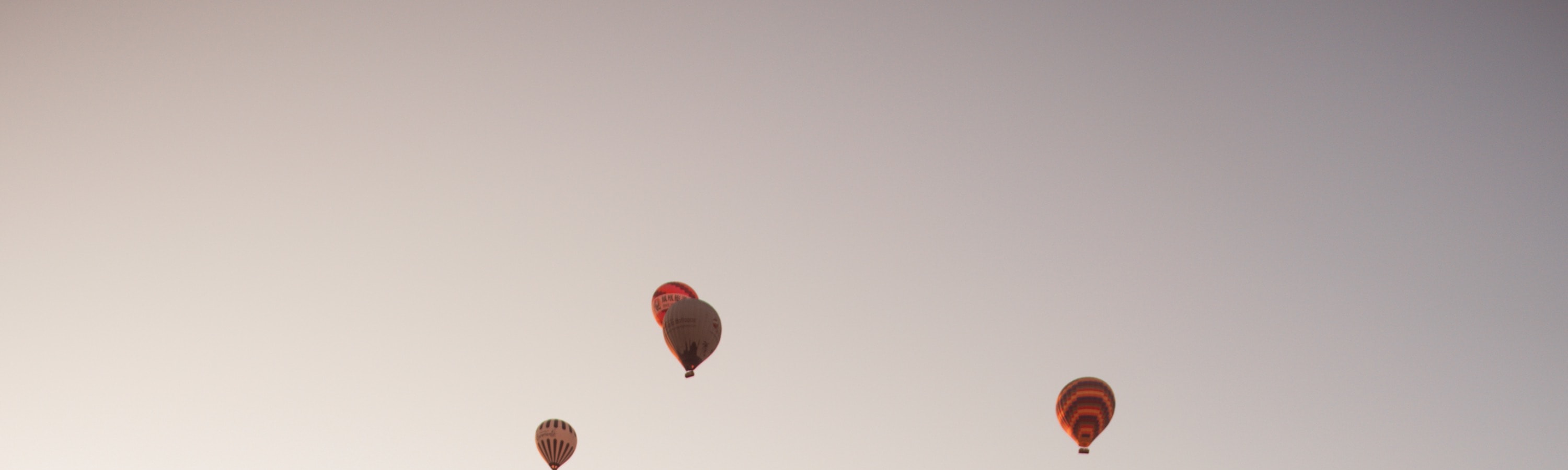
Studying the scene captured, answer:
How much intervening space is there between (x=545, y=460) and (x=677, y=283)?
3.33 m

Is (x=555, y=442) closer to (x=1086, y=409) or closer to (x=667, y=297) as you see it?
(x=667, y=297)

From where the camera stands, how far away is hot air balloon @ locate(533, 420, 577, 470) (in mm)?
16344

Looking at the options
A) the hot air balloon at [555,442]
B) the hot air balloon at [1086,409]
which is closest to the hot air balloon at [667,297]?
the hot air balloon at [555,442]

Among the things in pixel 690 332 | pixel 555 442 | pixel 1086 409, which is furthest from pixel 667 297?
pixel 1086 409

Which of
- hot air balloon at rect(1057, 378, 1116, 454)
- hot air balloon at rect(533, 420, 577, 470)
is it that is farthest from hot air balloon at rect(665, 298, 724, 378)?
hot air balloon at rect(1057, 378, 1116, 454)

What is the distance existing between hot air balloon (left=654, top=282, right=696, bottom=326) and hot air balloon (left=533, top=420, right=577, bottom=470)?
2.26 meters

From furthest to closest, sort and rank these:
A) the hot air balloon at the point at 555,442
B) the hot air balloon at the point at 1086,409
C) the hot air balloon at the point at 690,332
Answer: the hot air balloon at the point at 555,442
the hot air balloon at the point at 1086,409
the hot air balloon at the point at 690,332

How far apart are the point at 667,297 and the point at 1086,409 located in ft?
20.4

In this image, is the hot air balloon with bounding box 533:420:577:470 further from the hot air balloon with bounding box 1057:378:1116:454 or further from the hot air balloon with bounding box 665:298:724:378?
the hot air balloon with bounding box 1057:378:1116:454

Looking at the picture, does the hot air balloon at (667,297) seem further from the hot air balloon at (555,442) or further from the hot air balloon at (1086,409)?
the hot air balloon at (1086,409)

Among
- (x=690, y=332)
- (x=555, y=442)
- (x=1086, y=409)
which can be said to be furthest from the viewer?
(x=555, y=442)

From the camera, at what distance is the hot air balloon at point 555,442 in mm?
16344

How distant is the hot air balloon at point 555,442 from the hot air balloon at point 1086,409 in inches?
290

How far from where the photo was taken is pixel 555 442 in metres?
16.4
